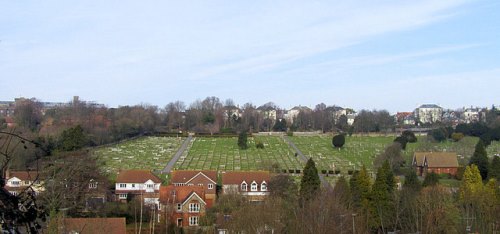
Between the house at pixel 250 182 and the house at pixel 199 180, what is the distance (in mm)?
592

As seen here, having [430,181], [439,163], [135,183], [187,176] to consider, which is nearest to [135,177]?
[135,183]

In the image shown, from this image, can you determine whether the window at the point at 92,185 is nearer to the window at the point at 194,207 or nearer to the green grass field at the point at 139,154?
the window at the point at 194,207

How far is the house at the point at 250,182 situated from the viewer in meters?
26.7

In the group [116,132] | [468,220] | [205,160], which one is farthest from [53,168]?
[116,132]

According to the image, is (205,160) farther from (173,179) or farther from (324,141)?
(324,141)

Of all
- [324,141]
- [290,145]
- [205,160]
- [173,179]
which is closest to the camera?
[173,179]

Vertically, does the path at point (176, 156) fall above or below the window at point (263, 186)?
above

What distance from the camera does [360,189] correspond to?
2114 centimetres

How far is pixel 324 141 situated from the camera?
55.9m

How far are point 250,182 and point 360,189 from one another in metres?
7.58

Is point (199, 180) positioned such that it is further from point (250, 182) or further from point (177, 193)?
point (177, 193)

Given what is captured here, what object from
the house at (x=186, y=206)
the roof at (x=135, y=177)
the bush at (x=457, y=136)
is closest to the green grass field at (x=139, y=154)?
the roof at (x=135, y=177)

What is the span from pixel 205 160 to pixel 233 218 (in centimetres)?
2391

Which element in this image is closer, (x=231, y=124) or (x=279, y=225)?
(x=279, y=225)
